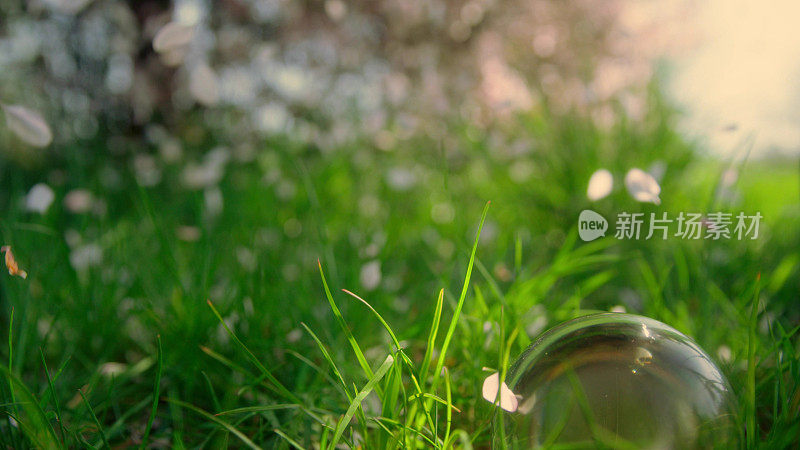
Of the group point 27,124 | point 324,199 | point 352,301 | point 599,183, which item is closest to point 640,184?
point 599,183

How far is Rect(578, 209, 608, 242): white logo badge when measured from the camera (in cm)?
120

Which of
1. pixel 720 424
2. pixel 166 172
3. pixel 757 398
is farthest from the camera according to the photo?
pixel 166 172

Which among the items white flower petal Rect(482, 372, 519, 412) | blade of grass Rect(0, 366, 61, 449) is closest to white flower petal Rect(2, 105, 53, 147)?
blade of grass Rect(0, 366, 61, 449)

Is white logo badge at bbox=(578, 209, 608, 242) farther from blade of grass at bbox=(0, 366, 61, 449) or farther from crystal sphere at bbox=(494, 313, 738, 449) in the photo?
blade of grass at bbox=(0, 366, 61, 449)

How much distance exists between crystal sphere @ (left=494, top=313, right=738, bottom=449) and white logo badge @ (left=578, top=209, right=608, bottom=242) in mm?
561

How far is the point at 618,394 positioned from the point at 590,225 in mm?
776

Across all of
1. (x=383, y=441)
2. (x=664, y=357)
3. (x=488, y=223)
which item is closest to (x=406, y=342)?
(x=383, y=441)

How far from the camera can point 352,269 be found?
1083 mm

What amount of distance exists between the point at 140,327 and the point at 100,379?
16cm

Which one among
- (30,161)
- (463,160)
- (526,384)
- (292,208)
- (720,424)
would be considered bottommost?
(30,161)

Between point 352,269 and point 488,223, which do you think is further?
point 488,223

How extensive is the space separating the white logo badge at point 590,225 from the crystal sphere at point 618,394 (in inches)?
22.1

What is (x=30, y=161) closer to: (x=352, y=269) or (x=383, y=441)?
(x=352, y=269)

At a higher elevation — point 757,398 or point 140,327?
point 757,398
